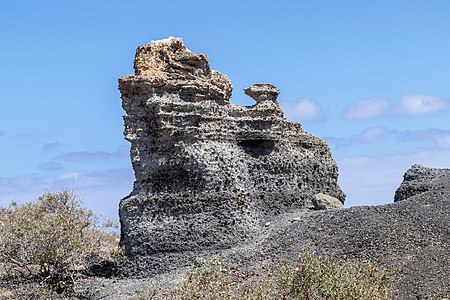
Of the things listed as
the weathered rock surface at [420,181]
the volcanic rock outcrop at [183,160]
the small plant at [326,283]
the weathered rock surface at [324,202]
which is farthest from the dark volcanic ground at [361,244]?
the small plant at [326,283]

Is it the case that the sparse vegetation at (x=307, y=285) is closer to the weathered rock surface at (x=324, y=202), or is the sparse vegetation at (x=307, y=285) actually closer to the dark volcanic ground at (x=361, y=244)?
the dark volcanic ground at (x=361, y=244)

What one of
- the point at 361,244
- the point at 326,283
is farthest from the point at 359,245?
the point at 326,283

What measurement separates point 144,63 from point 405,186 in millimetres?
12208

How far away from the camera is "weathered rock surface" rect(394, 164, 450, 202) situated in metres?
34.0

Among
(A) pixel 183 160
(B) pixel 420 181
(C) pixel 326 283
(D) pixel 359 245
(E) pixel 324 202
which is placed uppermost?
(B) pixel 420 181

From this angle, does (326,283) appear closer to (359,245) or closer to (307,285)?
(307,285)

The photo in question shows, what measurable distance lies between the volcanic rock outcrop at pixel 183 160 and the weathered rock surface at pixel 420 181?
21.9 feet

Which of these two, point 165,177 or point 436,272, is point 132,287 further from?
point 436,272

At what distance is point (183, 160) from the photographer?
2841cm

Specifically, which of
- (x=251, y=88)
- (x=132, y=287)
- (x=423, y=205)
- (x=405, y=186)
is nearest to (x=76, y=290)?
(x=132, y=287)

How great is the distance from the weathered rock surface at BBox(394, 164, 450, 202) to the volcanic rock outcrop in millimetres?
6682

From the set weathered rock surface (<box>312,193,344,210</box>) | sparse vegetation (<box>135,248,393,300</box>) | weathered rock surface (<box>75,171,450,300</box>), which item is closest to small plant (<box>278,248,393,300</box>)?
sparse vegetation (<box>135,248,393,300</box>)

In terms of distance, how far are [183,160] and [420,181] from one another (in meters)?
11.9

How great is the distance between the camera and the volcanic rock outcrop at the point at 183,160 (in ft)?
92.5
